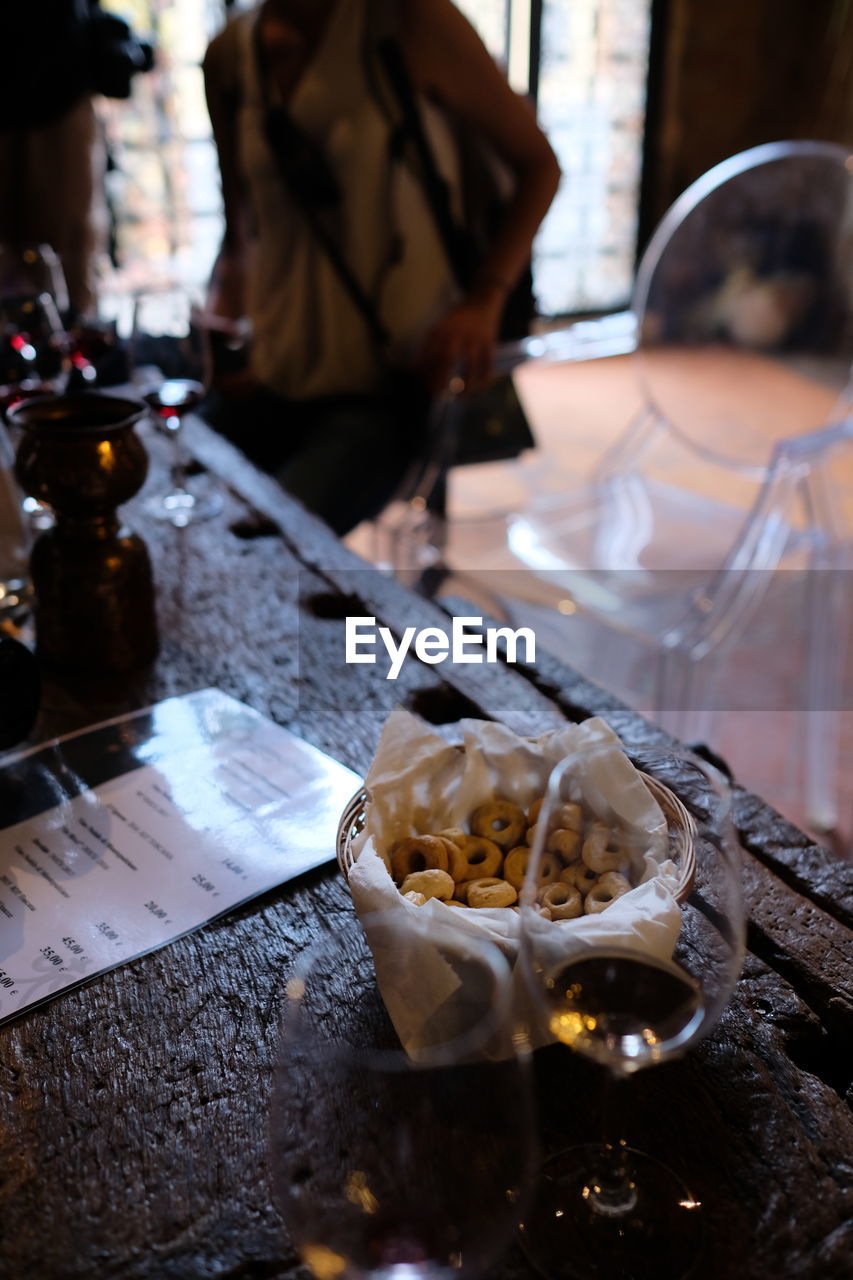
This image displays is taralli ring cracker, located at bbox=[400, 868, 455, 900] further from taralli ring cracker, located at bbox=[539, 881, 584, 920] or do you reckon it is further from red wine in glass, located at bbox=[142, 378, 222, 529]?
red wine in glass, located at bbox=[142, 378, 222, 529]

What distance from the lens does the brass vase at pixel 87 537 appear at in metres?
0.90

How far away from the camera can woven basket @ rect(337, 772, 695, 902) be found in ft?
1.76

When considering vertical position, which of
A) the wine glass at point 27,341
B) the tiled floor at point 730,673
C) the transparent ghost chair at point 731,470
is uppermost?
the wine glass at point 27,341

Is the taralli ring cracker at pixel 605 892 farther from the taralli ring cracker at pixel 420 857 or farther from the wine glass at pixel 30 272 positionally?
the wine glass at pixel 30 272

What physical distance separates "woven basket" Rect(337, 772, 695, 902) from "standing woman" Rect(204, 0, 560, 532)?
4.07 feet

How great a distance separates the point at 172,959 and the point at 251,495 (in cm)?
83

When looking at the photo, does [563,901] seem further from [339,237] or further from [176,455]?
[339,237]

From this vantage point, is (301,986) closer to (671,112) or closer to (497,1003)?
(497,1003)

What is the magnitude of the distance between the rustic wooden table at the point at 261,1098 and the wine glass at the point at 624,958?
2cm

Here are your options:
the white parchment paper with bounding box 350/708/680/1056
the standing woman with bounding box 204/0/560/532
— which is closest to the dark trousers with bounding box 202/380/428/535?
the standing woman with bounding box 204/0/560/532

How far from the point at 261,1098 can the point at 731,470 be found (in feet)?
5.22

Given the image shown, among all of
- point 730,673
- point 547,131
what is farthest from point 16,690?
point 547,131

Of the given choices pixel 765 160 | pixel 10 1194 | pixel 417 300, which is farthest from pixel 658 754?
pixel 765 160

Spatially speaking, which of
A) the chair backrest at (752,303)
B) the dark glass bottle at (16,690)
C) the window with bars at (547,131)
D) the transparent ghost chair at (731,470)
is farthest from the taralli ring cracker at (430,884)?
the window with bars at (547,131)
